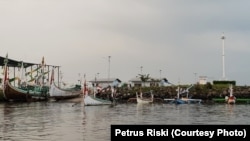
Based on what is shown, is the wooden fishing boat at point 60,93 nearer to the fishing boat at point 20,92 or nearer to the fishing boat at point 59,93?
the fishing boat at point 59,93

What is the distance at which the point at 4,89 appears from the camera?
111875mm

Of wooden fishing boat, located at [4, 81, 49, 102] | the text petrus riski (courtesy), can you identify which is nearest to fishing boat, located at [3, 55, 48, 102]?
wooden fishing boat, located at [4, 81, 49, 102]

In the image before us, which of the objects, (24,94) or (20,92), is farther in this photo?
(24,94)

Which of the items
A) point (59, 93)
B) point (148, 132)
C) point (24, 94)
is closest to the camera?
point (148, 132)

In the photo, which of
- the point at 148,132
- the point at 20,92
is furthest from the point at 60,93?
the point at 148,132

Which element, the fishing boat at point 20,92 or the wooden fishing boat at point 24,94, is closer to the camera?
the fishing boat at point 20,92

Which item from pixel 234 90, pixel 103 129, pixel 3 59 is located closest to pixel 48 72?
pixel 3 59

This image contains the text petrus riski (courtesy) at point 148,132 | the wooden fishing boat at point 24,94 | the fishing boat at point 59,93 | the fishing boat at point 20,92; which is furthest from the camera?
the fishing boat at point 59,93

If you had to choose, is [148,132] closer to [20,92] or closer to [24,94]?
[20,92]

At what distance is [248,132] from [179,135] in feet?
9.04

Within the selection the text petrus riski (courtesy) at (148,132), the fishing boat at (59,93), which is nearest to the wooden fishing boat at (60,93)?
the fishing boat at (59,93)

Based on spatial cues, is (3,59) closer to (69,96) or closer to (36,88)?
(36,88)

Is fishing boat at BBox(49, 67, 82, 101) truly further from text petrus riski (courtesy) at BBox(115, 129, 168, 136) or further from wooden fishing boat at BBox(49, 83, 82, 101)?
text petrus riski (courtesy) at BBox(115, 129, 168, 136)

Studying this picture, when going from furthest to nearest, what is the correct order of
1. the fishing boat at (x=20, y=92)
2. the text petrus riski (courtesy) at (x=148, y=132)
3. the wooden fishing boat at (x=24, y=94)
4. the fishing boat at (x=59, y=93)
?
1. the fishing boat at (x=59, y=93)
2. the wooden fishing boat at (x=24, y=94)
3. the fishing boat at (x=20, y=92)
4. the text petrus riski (courtesy) at (x=148, y=132)
